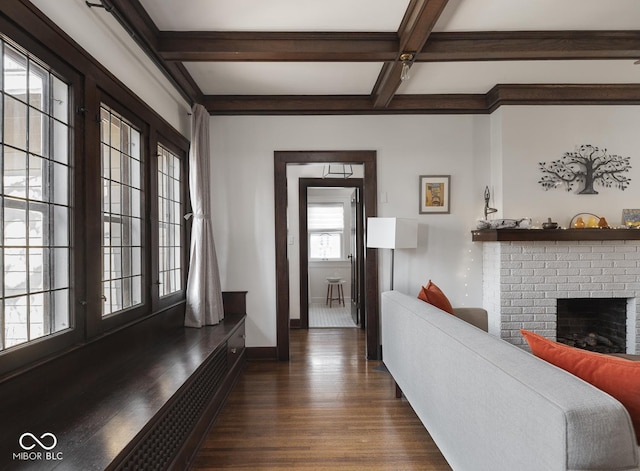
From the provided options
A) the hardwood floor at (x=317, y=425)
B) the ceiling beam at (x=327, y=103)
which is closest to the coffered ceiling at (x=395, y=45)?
the ceiling beam at (x=327, y=103)

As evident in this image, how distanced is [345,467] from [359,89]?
3101 mm

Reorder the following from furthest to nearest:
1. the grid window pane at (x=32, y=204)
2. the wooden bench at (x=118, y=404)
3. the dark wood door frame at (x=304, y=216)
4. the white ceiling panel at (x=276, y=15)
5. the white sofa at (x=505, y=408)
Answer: the dark wood door frame at (x=304, y=216) → the white ceiling panel at (x=276, y=15) → the grid window pane at (x=32, y=204) → the wooden bench at (x=118, y=404) → the white sofa at (x=505, y=408)

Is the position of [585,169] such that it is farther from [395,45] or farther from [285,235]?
[285,235]

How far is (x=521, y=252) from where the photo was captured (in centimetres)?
363

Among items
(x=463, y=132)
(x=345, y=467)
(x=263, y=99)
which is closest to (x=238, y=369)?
(x=345, y=467)

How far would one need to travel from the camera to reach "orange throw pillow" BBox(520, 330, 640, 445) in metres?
1.19

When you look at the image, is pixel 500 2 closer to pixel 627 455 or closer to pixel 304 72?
pixel 304 72

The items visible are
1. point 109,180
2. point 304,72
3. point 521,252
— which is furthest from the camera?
point 521,252

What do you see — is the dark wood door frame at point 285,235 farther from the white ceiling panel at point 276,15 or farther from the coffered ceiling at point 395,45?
the white ceiling panel at point 276,15

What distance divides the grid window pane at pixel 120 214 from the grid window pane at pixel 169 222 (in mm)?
389

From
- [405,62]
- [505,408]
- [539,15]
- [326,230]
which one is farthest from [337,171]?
[505,408]

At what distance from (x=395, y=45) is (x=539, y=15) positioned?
92 cm

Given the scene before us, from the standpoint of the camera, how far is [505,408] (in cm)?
128

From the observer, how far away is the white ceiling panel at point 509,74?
322cm
